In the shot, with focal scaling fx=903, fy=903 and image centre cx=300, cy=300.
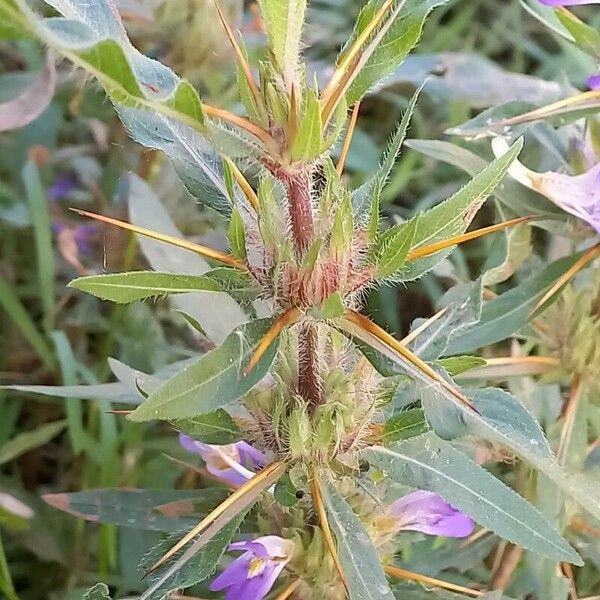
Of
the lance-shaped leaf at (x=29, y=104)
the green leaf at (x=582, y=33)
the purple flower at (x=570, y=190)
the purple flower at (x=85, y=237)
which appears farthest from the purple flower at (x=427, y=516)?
the purple flower at (x=85, y=237)

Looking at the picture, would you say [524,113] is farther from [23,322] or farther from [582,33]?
[23,322]

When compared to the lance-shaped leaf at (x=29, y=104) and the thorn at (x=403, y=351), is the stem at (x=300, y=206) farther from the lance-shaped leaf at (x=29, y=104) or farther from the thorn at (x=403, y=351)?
the lance-shaped leaf at (x=29, y=104)

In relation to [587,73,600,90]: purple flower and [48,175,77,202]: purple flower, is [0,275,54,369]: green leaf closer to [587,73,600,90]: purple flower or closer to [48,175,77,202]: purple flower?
[48,175,77,202]: purple flower

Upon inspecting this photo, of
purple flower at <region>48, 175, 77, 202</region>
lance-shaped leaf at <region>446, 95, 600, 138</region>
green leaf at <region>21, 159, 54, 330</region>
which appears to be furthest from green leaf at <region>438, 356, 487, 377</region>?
purple flower at <region>48, 175, 77, 202</region>

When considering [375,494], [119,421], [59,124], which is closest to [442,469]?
[375,494]

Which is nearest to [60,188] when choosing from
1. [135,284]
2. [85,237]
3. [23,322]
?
[85,237]

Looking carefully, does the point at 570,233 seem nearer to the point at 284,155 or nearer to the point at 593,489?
the point at 593,489
